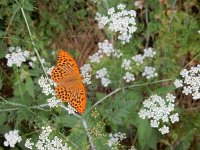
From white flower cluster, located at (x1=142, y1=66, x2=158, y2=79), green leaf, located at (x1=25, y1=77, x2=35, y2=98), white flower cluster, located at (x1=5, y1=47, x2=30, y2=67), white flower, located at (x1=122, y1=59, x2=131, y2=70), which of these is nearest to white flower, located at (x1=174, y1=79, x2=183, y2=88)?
white flower cluster, located at (x1=142, y1=66, x2=158, y2=79)

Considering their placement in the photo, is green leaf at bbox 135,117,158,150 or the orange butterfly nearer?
the orange butterfly

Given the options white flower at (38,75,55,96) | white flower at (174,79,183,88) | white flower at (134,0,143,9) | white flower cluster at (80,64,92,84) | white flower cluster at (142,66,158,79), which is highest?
white flower at (134,0,143,9)

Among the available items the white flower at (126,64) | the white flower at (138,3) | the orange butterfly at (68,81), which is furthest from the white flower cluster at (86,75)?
the white flower at (138,3)

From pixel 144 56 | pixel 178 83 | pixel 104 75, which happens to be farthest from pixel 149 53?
pixel 178 83

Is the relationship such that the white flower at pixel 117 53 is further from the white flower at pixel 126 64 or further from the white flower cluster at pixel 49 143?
the white flower cluster at pixel 49 143

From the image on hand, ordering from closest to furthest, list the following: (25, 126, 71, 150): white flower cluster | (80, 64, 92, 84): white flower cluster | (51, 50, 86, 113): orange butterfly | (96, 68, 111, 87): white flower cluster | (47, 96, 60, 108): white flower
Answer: (51, 50, 86, 113): orange butterfly < (25, 126, 71, 150): white flower cluster < (47, 96, 60, 108): white flower < (80, 64, 92, 84): white flower cluster < (96, 68, 111, 87): white flower cluster

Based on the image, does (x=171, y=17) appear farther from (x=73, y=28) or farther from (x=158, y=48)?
(x=73, y=28)

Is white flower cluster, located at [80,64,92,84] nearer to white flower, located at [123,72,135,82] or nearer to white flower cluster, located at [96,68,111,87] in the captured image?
white flower cluster, located at [96,68,111,87]

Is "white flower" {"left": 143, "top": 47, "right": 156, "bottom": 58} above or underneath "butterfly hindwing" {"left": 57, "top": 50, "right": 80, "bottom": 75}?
above

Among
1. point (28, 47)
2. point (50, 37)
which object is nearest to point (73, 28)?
point (50, 37)

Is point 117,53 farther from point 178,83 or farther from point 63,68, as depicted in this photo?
point 63,68
